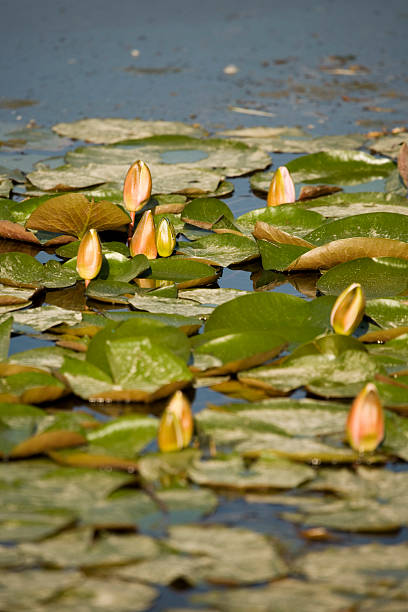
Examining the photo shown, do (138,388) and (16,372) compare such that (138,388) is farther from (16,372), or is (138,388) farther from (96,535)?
(96,535)

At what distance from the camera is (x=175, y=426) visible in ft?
4.31

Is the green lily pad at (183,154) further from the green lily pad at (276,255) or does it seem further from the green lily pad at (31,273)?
the green lily pad at (31,273)

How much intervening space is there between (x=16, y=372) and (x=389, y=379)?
0.74 metres

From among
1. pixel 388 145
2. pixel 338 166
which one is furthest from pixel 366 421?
pixel 388 145

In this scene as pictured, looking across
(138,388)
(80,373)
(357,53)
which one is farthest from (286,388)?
(357,53)

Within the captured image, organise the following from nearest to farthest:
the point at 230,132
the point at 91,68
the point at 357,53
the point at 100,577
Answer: the point at 100,577, the point at 230,132, the point at 91,68, the point at 357,53

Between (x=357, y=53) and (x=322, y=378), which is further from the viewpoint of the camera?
(x=357, y=53)

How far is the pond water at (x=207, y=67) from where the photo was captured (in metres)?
4.14

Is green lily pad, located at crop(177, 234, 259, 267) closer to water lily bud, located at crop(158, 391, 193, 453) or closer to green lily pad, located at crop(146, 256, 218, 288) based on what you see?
green lily pad, located at crop(146, 256, 218, 288)

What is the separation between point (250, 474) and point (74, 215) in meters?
1.26

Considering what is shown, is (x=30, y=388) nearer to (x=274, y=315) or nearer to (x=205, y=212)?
(x=274, y=315)

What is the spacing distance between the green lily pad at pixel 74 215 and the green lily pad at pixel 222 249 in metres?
0.22

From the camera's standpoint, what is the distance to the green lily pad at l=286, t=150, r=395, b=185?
3123mm

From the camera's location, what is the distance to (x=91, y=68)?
16.5 ft
